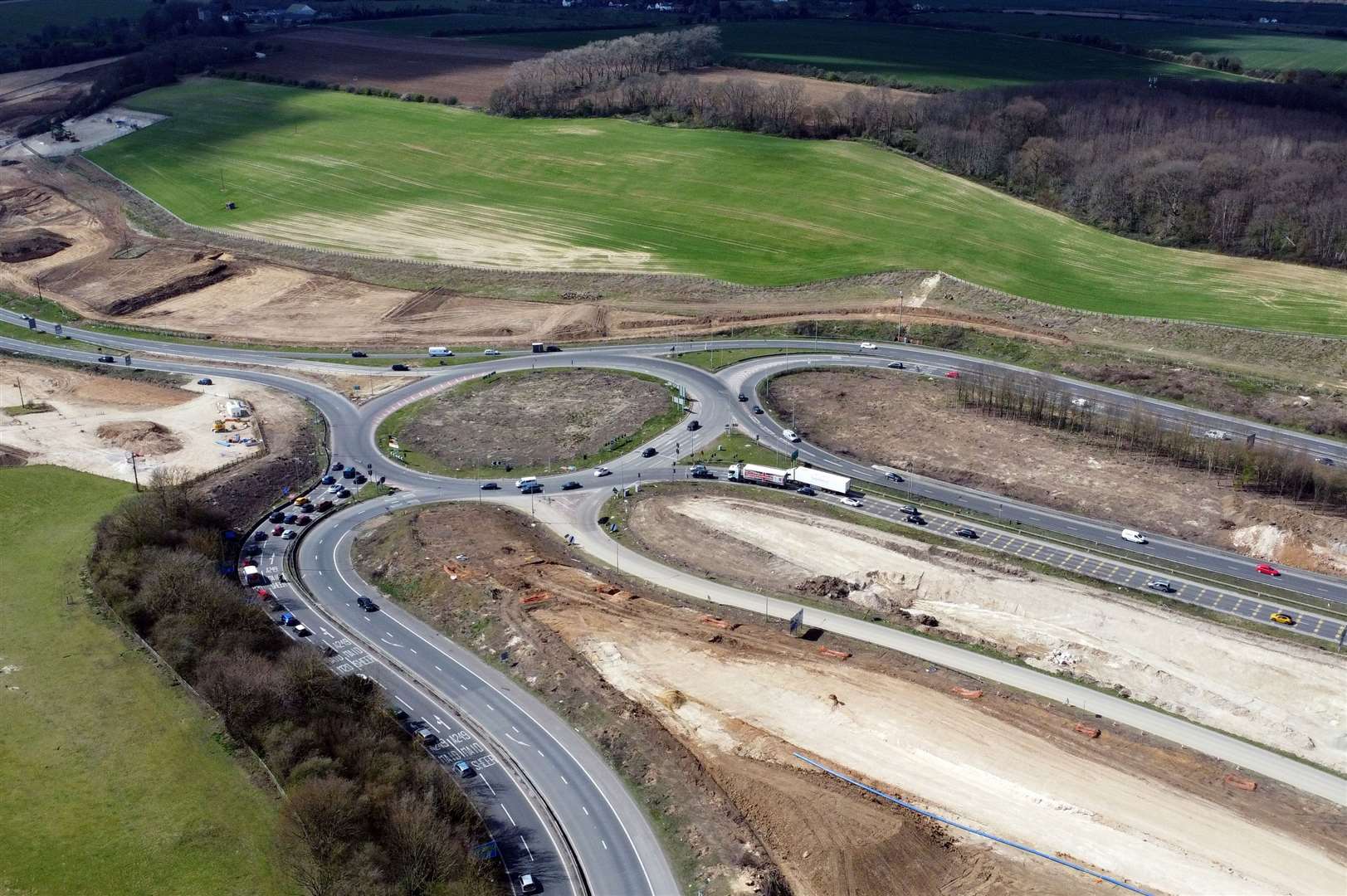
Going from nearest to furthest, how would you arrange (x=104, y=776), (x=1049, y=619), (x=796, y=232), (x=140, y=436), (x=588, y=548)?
(x=104, y=776), (x=1049, y=619), (x=588, y=548), (x=140, y=436), (x=796, y=232)

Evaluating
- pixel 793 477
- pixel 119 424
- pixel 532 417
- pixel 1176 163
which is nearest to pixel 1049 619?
pixel 793 477

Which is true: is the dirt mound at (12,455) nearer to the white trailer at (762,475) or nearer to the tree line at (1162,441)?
the white trailer at (762,475)

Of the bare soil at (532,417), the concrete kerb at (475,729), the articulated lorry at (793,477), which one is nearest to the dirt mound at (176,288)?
the bare soil at (532,417)

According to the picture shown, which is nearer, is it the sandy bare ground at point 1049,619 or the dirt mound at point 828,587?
the sandy bare ground at point 1049,619

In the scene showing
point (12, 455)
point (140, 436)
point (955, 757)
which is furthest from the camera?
point (140, 436)

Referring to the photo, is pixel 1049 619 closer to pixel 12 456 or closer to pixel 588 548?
pixel 588 548

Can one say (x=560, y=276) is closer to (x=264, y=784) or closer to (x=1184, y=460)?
(x=1184, y=460)
